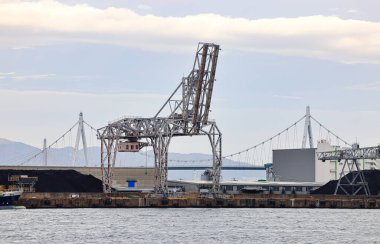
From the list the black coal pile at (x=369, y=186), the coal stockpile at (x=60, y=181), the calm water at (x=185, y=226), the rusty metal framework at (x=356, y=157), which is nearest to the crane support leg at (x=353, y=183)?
the rusty metal framework at (x=356, y=157)

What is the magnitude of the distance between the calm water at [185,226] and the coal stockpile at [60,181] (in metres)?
30.8

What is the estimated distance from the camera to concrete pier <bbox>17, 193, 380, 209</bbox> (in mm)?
150000

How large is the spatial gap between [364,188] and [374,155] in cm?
698

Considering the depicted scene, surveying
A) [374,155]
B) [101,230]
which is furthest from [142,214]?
[374,155]

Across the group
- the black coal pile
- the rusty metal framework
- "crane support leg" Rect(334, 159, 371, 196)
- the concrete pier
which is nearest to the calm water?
the concrete pier

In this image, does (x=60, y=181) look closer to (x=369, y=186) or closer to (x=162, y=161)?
(x=162, y=161)

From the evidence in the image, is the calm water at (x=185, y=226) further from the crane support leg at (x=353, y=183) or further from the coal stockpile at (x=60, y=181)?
the coal stockpile at (x=60, y=181)

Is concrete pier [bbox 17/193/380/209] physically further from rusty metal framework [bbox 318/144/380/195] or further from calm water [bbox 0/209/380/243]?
calm water [bbox 0/209/380/243]

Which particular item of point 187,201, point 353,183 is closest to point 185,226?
point 187,201

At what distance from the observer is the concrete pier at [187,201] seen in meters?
150

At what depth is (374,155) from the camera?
554ft

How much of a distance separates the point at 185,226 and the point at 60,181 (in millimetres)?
68868

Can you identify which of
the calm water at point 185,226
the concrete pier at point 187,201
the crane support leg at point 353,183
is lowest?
the calm water at point 185,226

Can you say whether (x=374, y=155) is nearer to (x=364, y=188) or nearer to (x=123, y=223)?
(x=364, y=188)
